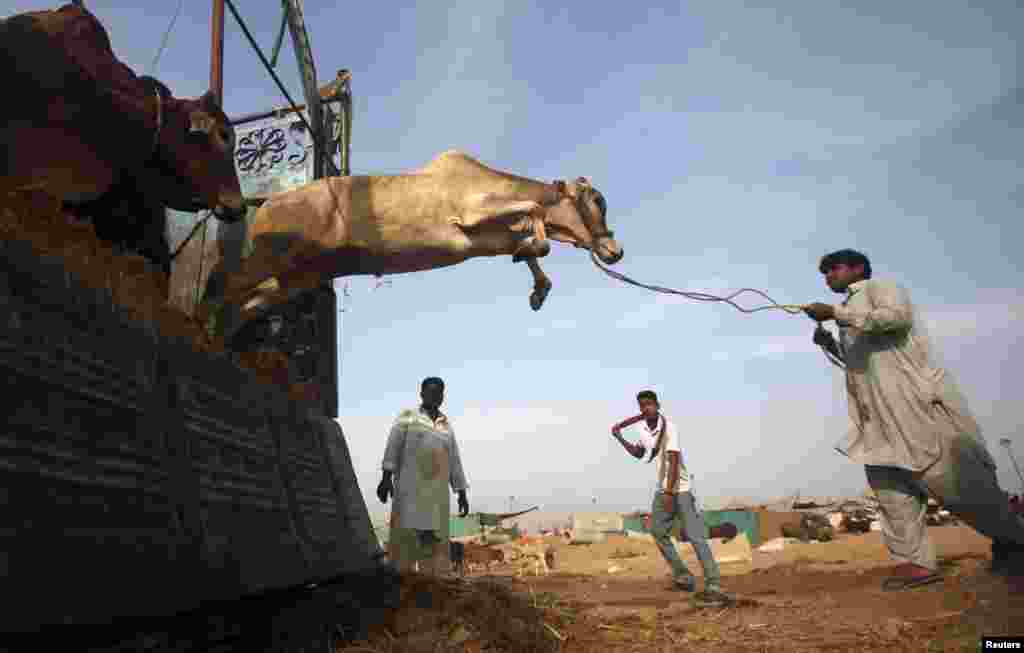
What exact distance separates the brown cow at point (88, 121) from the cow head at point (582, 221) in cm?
427

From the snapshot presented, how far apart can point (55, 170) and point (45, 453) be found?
371 cm

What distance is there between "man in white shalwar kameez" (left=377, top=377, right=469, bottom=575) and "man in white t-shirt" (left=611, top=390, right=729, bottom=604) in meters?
2.12

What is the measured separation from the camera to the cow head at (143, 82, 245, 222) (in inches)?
222

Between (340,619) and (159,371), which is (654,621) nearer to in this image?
(340,619)

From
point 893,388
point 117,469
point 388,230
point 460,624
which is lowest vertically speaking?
point 460,624

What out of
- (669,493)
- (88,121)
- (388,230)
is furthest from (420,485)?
(88,121)

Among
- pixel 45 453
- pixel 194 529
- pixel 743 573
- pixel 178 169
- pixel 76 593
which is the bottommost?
pixel 743 573

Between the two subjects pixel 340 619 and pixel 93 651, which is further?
pixel 340 619

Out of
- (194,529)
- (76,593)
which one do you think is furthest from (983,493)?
(76,593)

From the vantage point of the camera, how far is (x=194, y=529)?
222 cm

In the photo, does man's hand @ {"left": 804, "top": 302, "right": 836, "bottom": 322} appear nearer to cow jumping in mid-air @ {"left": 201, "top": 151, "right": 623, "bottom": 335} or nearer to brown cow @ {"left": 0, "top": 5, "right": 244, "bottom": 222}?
cow jumping in mid-air @ {"left": 201, "top": 151, "right": 623, "bottom": 335}

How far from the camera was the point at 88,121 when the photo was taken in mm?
4758

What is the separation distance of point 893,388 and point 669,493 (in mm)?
2436

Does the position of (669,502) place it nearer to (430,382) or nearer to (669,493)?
(669,493)
